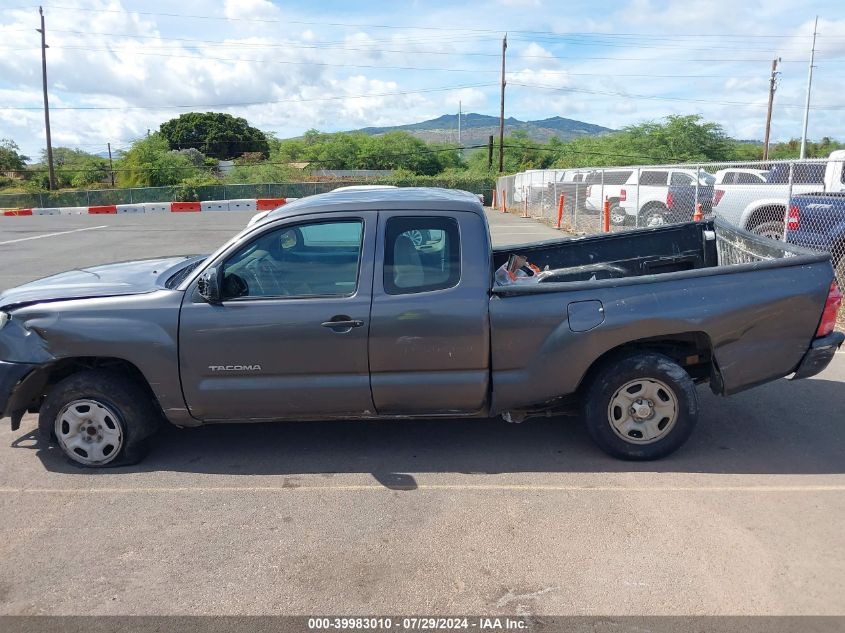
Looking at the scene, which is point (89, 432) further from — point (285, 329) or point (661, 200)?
point (661, 200)

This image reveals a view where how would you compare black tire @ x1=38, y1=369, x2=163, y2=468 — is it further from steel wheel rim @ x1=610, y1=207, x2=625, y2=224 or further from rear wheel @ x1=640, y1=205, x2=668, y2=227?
steel wheel rim @ x1=610, y1=207, x2=625, y2=224

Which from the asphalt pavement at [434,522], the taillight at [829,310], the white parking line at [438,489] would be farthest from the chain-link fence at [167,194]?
the white parking line at [438,489]

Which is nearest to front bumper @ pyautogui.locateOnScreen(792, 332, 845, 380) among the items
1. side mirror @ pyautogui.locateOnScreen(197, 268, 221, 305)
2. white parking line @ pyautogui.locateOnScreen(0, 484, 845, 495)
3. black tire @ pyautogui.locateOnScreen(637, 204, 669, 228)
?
white parking line @ pyautogui.locateOnScreen(0, 484, 845, 495)

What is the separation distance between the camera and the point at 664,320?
13.9 feet

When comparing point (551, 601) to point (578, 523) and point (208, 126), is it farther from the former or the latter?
point (208, 126)

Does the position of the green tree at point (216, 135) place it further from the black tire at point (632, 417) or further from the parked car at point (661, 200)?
the black tire at point (632, 417)

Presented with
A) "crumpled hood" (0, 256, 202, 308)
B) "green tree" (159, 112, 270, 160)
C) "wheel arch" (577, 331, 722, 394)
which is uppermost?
"green tree" (159, 112, 270, 160)

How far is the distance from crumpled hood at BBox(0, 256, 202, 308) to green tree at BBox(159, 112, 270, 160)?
83.4 m

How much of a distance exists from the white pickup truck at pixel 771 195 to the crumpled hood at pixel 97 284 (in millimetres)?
8887

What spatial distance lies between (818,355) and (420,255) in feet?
8.64

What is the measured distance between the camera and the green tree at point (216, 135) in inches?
3406

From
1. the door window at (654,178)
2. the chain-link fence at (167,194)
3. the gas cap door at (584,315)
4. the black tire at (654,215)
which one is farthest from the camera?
the chain-link fence at (167,194)

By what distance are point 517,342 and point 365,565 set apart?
5.33ft

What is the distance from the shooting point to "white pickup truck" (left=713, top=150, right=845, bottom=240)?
1134cm
